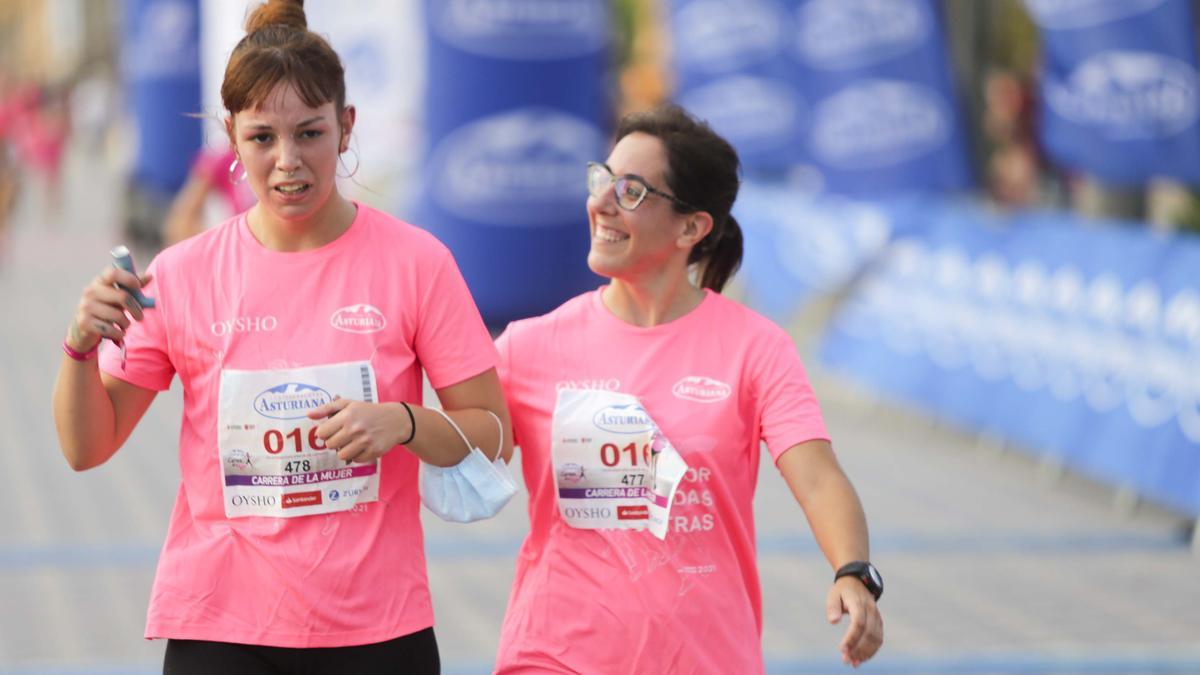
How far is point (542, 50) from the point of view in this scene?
13000 mm

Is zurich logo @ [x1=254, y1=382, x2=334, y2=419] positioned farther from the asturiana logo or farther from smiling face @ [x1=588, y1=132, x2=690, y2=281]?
smiling face @ [x1=588, y1=132, x2=690, y2=281]

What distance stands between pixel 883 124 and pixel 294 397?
33.2 ft

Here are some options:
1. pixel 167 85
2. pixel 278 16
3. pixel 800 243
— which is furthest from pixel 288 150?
pixel 167 85

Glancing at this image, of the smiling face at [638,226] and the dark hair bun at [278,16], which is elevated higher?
the dark hair bun at [278,16]

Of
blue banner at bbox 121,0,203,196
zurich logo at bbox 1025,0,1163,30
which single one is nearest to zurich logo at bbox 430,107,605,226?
zurich logo at bbox 1025,0,1163,30

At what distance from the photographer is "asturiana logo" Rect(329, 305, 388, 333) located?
10.0ft

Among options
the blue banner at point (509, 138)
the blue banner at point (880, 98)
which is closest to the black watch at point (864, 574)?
the blue banner at point (880, 98)

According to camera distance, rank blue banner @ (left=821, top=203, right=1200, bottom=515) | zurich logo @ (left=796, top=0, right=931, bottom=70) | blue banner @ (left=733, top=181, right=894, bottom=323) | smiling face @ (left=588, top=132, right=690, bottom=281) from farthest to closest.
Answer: zurich logo @ (left=796, top=0, right=931, bottom=70)
blue banner @ (left=733, top=181, right=894, bottom=323)
blue banner @ (left=821, top=203, right=1200, bottom=515)
smiling face @ (left=588, top=132, right=690, bottom=281)

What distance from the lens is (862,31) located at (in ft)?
42.5

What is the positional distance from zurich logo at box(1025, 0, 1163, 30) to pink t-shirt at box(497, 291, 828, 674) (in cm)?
579

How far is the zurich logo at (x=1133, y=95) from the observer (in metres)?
8.55

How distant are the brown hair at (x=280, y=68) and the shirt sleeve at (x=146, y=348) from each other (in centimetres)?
34

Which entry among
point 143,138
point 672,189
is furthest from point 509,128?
point 672,189

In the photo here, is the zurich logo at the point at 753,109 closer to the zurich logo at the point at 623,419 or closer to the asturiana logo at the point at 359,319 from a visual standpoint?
the zurich logo at the point at 623,419
